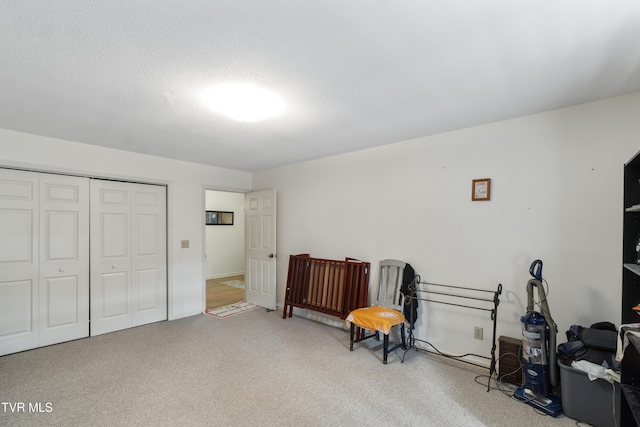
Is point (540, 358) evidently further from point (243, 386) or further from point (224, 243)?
point (224, 243)

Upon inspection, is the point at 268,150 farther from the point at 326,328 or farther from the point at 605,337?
the point at 605,337

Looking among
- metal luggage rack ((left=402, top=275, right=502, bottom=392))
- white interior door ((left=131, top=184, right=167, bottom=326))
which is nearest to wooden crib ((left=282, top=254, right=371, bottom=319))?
metal luggage rack ((left=402, top=275, right=502, bottom=392))

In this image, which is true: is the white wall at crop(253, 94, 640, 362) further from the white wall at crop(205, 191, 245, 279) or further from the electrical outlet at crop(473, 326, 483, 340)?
the white wall at crop(205, 191, 245, 279)

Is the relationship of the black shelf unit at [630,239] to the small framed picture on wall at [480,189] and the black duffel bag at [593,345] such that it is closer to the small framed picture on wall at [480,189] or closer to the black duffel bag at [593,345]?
the black duffel bag at [593,345]

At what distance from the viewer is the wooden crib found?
368 centimetres

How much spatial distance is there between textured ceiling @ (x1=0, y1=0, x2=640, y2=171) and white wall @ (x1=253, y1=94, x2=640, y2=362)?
255 millimetres

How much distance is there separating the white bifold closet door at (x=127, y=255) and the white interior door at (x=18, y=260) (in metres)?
0.53

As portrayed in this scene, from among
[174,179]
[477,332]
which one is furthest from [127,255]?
[477,332]

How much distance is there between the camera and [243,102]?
2.31 metres

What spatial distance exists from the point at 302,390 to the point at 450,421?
114 centimetres

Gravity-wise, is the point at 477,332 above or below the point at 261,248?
below

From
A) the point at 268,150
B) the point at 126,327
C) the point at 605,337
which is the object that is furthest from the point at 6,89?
the point at 605,337

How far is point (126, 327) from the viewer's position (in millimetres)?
3926

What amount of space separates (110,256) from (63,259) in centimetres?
47
